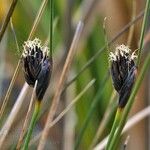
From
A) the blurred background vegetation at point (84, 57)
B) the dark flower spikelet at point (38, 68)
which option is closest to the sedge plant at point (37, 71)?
the dark flower spikelet at point (38, 68)

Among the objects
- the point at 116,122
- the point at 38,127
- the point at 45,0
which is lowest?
the point at 116,122

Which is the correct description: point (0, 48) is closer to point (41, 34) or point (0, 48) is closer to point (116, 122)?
point (41, 34)

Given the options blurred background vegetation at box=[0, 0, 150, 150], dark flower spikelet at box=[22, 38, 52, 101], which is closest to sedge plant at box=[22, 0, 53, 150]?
dark flower spikelet at box=[22, 38, 52, 101]

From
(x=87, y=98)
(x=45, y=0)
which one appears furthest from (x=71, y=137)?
(x=45, y=0)

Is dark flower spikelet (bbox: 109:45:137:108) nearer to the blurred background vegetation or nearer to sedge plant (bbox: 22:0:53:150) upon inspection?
sedge plant (bbox: 22:0:53:150)

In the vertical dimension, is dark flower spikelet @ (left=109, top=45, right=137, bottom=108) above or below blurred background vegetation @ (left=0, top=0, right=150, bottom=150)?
below

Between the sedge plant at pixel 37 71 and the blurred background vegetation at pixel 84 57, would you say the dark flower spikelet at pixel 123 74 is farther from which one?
the blurred background vegetation at pixel 84 57
